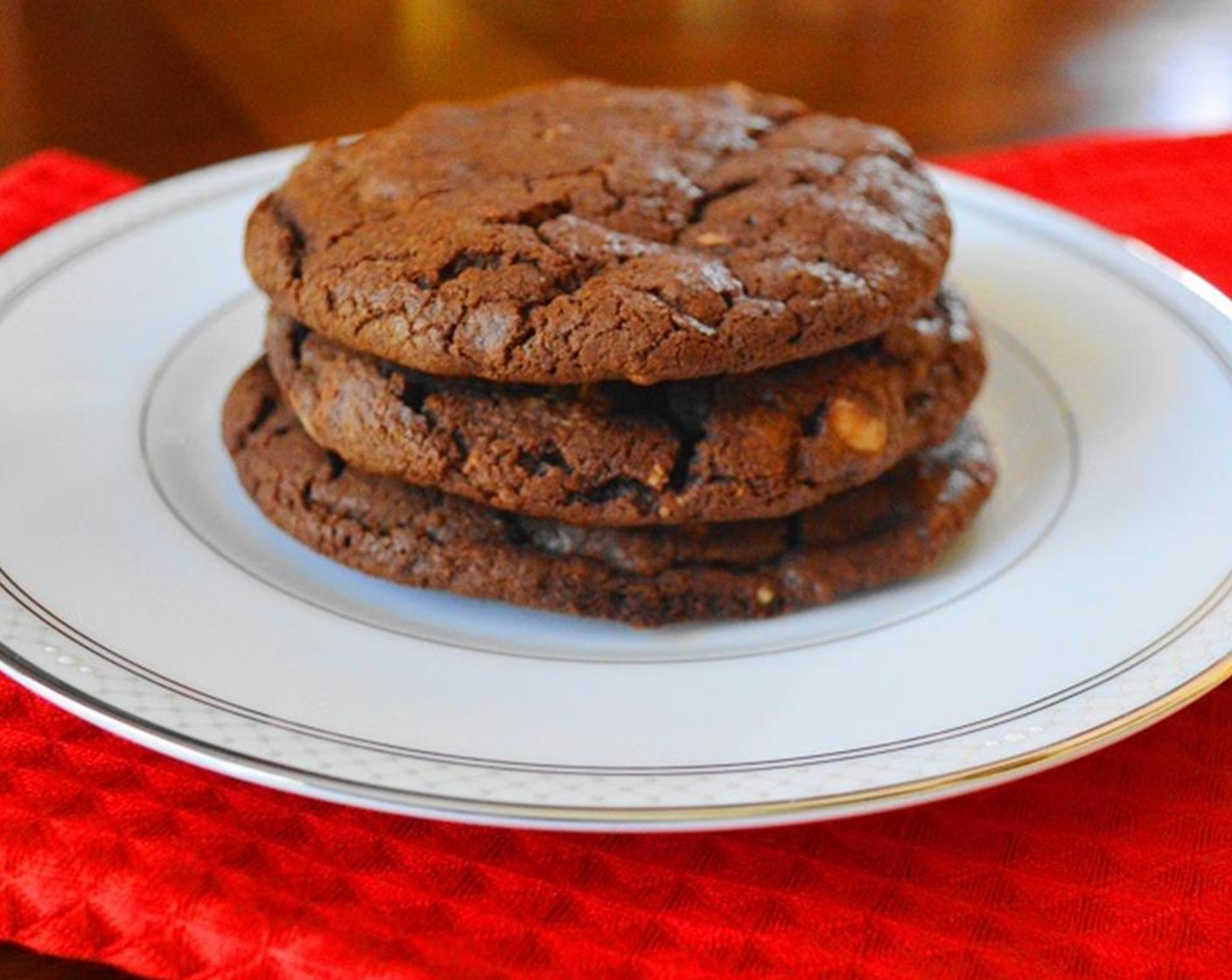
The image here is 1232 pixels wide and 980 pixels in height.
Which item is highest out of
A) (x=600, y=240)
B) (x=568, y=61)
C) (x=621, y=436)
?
(x=600, y=240)

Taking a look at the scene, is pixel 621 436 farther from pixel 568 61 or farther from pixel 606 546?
pixel 568 61

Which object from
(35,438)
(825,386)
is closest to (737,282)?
(825,386)

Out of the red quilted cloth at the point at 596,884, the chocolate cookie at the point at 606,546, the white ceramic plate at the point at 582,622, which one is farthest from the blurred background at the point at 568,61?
the red quilted cloth at the point at 596,884

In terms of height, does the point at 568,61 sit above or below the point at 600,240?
below

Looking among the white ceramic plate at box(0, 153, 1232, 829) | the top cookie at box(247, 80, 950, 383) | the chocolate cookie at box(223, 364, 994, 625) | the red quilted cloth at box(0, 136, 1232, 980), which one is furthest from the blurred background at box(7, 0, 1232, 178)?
the red quilted cloth at box(0, 136, 1232, 980)

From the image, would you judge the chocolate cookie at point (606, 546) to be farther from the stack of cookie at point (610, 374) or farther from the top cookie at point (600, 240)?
the top cookie at point (600, 240)

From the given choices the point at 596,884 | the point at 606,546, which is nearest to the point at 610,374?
the point at 606,546

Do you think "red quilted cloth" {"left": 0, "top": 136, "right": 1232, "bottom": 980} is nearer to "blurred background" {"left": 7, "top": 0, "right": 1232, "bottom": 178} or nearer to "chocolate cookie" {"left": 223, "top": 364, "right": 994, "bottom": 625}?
"chocolate cookie" {"left": 223, "top": 364, "right": 994, "bottom": 625}
